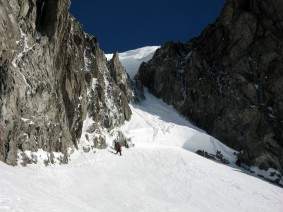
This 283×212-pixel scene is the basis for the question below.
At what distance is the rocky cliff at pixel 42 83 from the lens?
22625mm

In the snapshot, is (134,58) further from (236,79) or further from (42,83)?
(42,83)

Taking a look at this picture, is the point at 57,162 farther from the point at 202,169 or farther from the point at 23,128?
the point at 202,169

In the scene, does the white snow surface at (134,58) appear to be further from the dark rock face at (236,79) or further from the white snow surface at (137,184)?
the white snow surface at (137,184)

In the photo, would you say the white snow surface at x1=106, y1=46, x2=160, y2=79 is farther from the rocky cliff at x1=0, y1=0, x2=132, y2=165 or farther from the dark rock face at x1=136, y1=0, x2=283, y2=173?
the rocky cliff at x1=0, y1=0, x2=132, y2=165

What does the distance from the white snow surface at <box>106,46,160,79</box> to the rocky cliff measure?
28.9 metres

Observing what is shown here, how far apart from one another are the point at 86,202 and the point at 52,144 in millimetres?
6696

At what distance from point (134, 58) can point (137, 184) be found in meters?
49.0

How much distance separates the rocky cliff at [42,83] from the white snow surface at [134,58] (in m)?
28.9

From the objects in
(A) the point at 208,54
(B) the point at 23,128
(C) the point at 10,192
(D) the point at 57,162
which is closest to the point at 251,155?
(A) the point at 208,54

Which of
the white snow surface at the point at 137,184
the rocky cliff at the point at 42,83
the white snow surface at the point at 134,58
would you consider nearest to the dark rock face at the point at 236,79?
the white snow surface at the point at 137,184

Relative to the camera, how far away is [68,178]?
23766 millimetres

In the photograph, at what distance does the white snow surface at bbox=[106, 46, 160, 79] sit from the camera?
66.4 meters

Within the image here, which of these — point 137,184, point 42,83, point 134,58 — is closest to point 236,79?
point 134,58

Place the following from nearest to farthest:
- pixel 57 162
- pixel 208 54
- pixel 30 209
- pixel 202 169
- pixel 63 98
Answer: pixel 30 209 → pixel 57 162 → pixel 63 98 → pixel 202 169 → pixel 208 54
